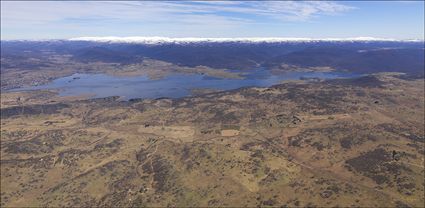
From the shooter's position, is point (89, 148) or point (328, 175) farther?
point (89, 148)

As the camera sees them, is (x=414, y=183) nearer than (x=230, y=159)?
Yes

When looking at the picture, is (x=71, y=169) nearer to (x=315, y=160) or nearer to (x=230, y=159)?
(x=230, y=159)

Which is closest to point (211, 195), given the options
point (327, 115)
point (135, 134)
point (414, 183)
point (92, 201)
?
point (92, 201)

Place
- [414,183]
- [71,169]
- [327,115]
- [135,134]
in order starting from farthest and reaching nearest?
1. [327,115]
2. [135,134]
3. [71,169]
4. [414,183]

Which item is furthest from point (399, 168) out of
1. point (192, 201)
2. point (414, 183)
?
point (192, 201)

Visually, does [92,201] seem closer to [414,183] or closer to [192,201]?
[192,201]

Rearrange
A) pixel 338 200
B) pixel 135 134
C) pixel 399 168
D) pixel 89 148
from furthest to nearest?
1. pixel 135 134
2. pixel 89 148
3. pixel 399 168
4. pixel 338 200

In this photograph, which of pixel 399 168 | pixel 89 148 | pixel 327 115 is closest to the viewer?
pixel 399 168

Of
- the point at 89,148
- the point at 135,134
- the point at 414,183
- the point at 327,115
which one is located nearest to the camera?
the point at 414,183
